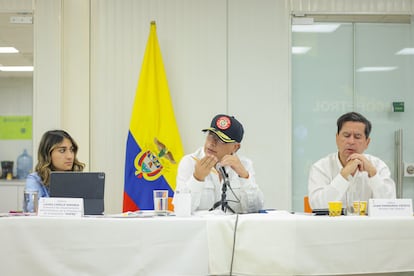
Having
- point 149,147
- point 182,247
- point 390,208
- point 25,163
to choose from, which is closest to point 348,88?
point 149,147

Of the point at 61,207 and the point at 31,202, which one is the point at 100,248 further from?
the point at 31,202

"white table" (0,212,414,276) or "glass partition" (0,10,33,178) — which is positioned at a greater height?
"glass partition" (0,10,33,178)

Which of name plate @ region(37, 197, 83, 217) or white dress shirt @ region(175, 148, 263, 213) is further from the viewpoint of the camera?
white dress shirt @ region(175, 148, 263, 213)

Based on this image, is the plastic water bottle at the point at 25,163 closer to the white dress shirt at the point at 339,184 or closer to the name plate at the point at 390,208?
the white dress shirt at the point at 339,184

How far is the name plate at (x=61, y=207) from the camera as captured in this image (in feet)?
7.81

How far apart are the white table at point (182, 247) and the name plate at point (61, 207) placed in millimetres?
91

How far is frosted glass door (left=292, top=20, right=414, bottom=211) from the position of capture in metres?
4.80

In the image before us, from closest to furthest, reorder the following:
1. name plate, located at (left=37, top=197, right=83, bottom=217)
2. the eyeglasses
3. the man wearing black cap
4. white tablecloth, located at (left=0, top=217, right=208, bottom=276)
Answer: white tablecloth, located at (left=0, top=217, right=208, bottom=276) < name plate, located at (left=37, top=197, right=83, bottom=217) < the man wearing black cap < the eyeglasses

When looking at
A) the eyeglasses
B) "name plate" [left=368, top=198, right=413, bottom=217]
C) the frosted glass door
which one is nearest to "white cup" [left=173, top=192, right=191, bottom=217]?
the eyeglasses

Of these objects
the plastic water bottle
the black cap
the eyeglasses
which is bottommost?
the plastic water bottle

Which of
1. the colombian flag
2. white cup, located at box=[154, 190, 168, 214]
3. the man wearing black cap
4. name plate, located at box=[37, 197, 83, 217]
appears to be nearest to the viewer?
name plate, located at box=[37, 197, 83, 217]

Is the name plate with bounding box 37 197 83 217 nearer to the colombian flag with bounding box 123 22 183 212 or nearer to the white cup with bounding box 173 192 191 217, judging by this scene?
the white cup with bounding box 173 192 191 217

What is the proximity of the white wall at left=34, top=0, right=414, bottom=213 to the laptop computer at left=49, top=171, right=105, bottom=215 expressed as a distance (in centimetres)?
199

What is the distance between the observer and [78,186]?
263cm
